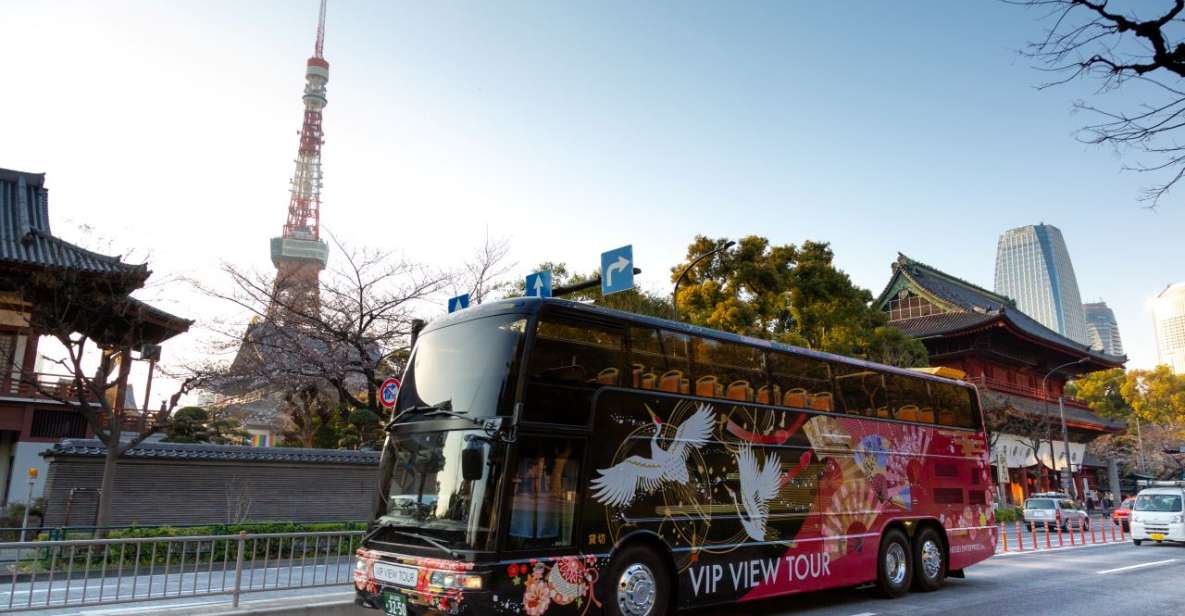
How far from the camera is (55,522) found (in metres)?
15.7

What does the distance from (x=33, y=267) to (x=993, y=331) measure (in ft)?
145

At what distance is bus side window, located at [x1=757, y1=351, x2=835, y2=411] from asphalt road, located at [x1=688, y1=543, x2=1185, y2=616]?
2.87 m

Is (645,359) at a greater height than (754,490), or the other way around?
(645,359)

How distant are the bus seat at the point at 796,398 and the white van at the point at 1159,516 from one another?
57.2ft

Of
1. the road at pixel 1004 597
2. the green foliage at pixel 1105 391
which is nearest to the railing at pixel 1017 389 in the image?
the green foliage at pixel 1105 391

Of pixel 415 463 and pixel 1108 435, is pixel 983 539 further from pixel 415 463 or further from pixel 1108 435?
pixel 1108 435

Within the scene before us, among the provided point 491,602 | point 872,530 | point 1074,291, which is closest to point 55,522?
point 491,602

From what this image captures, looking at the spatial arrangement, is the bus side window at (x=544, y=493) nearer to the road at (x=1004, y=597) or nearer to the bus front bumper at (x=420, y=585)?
the bus front bumper at (x=420, y=585)

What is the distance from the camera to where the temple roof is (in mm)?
40875

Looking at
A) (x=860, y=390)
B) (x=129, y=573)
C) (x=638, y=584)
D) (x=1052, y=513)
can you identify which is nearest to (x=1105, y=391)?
(x=1052, y=513)

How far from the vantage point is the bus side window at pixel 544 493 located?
22.9ft

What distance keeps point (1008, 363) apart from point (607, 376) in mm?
43831

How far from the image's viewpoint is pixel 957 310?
143 feet

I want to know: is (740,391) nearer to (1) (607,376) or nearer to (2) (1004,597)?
(1) (607,376)
